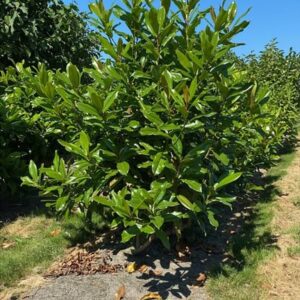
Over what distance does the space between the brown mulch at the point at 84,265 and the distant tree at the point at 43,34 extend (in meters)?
4.54

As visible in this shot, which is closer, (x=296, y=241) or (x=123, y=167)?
(x=123, y=167)

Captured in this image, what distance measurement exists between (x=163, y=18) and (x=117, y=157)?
1.18m

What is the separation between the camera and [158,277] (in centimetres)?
402

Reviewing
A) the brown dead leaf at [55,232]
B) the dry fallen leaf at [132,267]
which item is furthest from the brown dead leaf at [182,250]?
the brown dead leaf at [55,232]

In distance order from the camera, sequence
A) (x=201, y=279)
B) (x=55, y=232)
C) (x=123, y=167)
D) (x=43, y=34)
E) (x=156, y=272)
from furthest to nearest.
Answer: (x=43, y=34) → (x=55, y=232) → (x=156, y=272) → (x=201, y=279) → (x=123, y=167)

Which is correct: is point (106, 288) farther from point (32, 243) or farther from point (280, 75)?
point (280, 75)

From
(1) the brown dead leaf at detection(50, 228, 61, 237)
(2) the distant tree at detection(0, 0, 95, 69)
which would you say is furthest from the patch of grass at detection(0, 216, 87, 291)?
(2) the distant tree at detection(0, 0, 95, 69)

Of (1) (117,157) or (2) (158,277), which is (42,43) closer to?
(1) (117,157)

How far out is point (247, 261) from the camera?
14.3 feet

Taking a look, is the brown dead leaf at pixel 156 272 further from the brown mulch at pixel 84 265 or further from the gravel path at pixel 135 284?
the brown mulch at pixel 84 265

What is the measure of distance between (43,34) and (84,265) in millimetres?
5697

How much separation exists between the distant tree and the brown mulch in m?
4.54

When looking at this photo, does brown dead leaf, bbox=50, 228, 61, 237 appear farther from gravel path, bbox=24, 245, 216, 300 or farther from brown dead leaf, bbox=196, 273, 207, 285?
brown dead leaf, bbox=196, 273, 207, 285

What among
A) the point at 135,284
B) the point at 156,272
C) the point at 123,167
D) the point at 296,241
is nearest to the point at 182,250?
the point at 156,272
